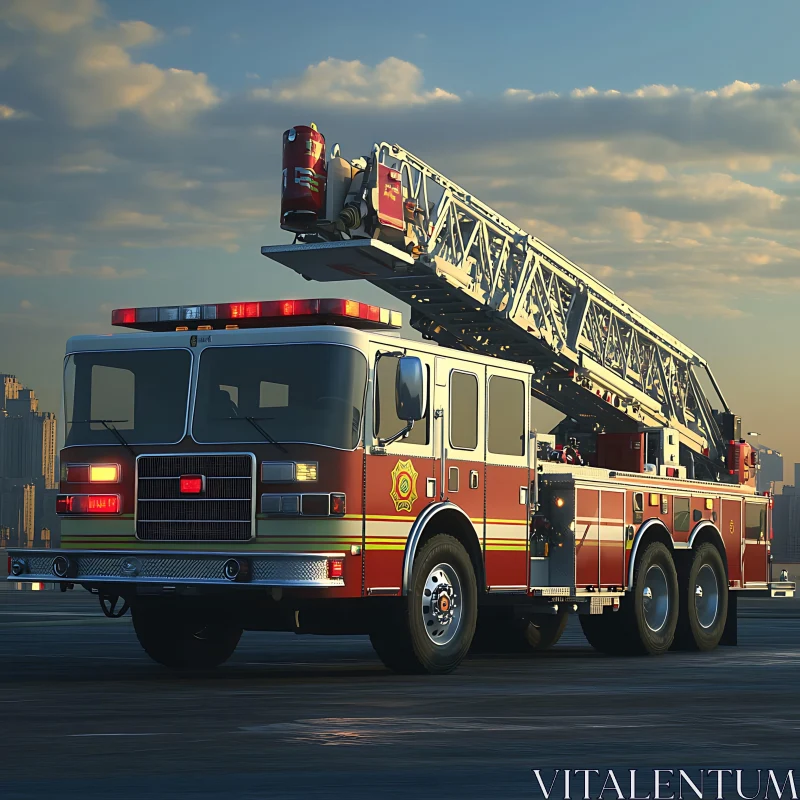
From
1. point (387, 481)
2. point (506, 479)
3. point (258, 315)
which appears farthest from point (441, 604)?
point (258, 315)

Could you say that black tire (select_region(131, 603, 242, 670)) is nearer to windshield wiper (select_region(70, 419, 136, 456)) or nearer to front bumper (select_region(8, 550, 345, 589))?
front bumper (select_region(8, 550, 345, 589))

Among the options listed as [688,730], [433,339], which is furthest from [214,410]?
[433,339]

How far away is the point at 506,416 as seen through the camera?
14680 millimetres

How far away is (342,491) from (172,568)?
1.45 m

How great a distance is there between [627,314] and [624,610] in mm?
5890

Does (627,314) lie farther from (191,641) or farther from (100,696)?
(100,696)

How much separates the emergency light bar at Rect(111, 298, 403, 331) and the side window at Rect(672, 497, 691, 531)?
5483mm

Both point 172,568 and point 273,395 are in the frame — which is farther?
point 273,395

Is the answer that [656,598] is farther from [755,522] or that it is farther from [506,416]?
[506,416]

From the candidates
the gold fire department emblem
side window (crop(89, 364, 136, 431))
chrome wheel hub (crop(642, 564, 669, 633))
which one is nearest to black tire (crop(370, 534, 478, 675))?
the gold fire department emblem

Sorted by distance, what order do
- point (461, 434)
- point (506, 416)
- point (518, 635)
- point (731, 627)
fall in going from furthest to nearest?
point (731, 627) → point (518, 635) → point (506, 416) → point (461, 434)

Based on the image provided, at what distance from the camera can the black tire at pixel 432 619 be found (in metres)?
12.9

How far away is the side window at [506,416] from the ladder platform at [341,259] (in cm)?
312

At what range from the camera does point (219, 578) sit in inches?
482
